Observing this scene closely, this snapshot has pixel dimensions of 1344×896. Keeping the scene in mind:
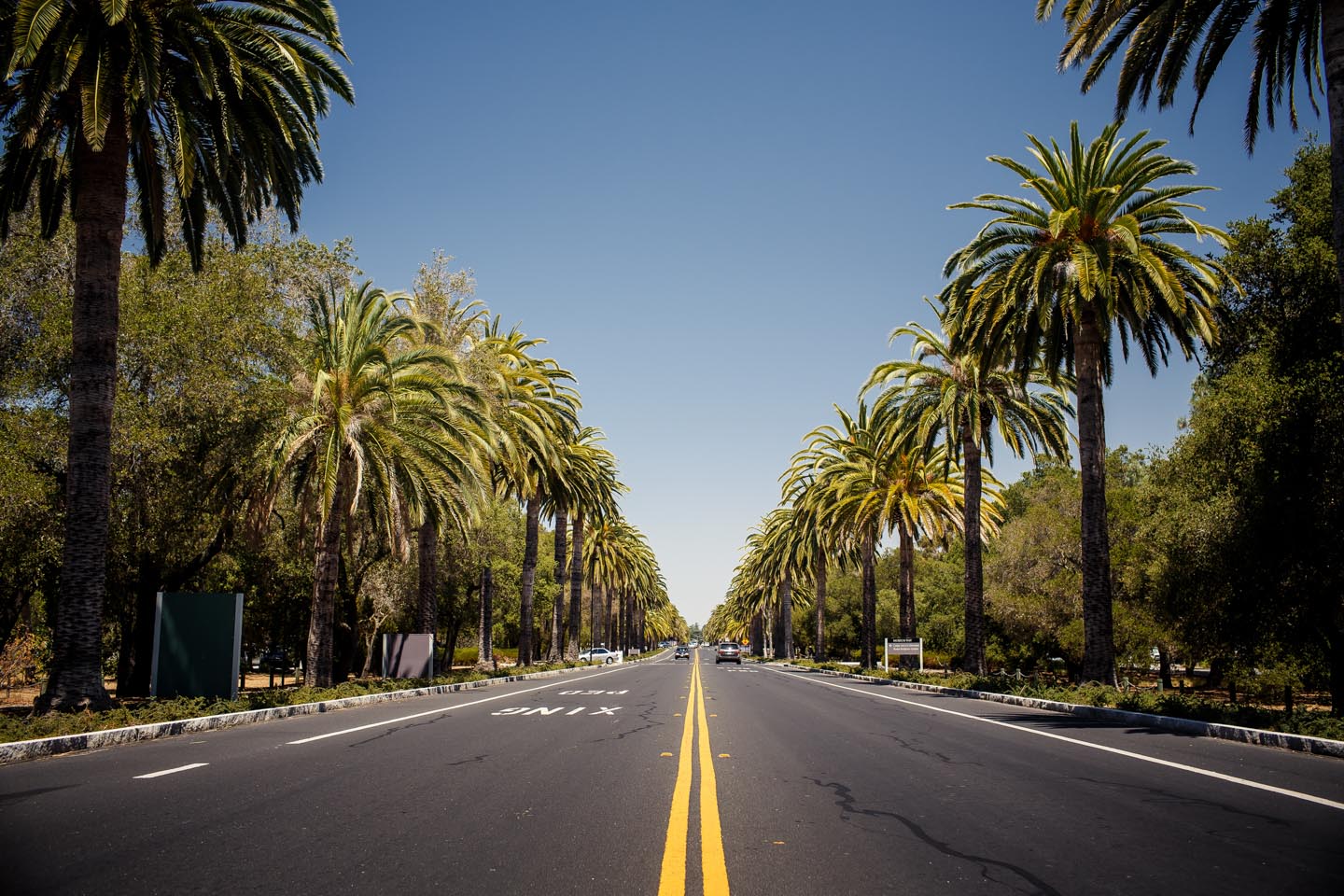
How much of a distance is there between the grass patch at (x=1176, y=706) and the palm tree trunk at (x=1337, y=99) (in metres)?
6.01

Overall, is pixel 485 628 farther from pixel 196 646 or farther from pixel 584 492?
pixel 196 646

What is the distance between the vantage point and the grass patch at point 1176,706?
12.1m

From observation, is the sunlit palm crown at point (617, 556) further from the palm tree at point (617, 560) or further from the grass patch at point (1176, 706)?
the grass patch at point (1176, 706)

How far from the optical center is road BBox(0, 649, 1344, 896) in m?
5.16

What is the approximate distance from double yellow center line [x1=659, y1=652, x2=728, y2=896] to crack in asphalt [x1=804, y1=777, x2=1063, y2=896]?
1.13 m

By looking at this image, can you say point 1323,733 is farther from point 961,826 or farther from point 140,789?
point 140,789

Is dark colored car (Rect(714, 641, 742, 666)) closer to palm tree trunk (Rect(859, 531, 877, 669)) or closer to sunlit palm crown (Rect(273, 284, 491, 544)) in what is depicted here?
palm tree trunk (Rect(859, 531, 877, 669))

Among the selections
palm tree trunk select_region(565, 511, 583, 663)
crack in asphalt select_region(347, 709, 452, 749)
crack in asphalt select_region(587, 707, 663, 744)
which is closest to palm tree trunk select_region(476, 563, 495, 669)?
palm tree trunk select_region(565, 511, 583, 663)

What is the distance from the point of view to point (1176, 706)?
15727mm

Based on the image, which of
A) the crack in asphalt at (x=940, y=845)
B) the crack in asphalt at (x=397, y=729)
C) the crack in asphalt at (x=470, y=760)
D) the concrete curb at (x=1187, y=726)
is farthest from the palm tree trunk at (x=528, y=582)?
the crack in asphalt at (x=940, y=845)

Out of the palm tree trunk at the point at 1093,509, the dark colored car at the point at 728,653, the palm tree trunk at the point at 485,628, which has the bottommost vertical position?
the dark colored car at the point at 728,653

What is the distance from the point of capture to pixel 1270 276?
20.4 meters

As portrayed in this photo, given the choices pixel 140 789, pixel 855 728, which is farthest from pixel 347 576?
pixel 140 789

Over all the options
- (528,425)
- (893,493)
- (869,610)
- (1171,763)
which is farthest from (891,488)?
(1171,763)
